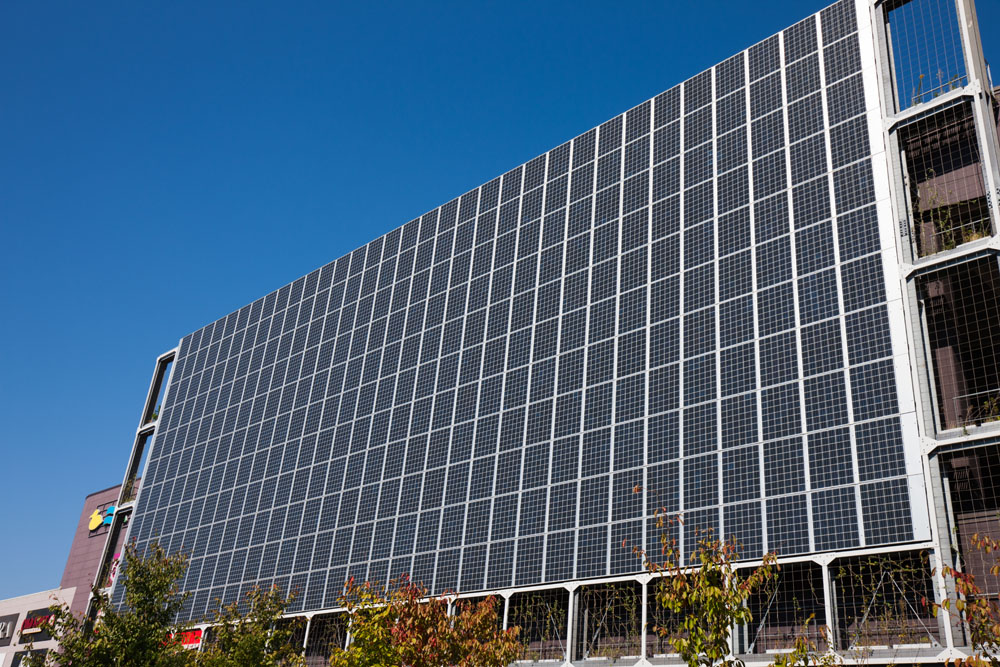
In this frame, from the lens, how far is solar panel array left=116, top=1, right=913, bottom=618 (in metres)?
31.8

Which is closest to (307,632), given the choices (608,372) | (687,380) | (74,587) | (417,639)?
(417,639)

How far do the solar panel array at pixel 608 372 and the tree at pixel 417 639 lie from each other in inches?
264

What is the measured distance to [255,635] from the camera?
42469 millimetres

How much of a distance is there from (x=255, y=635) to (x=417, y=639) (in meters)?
16.8

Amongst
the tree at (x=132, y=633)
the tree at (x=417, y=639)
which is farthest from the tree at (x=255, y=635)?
the tree at (x=417, y=639)

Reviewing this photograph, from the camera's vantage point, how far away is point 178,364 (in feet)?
241

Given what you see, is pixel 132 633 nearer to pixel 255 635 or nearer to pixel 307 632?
pixel 255 635

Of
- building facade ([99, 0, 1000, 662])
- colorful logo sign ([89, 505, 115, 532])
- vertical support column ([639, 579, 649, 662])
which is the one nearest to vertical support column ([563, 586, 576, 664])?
building facade ([99, 0, 1000, 662])

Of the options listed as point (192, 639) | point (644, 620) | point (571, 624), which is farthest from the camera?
point (192, 639)

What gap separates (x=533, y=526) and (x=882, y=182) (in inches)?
755

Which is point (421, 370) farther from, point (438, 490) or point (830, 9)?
point (830, 9)

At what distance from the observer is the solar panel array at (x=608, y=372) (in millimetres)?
31812

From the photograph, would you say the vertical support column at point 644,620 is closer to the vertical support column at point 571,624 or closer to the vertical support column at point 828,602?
the vertical support column at point 571,624

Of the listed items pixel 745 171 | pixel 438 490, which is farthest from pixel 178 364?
pixel 745 171
